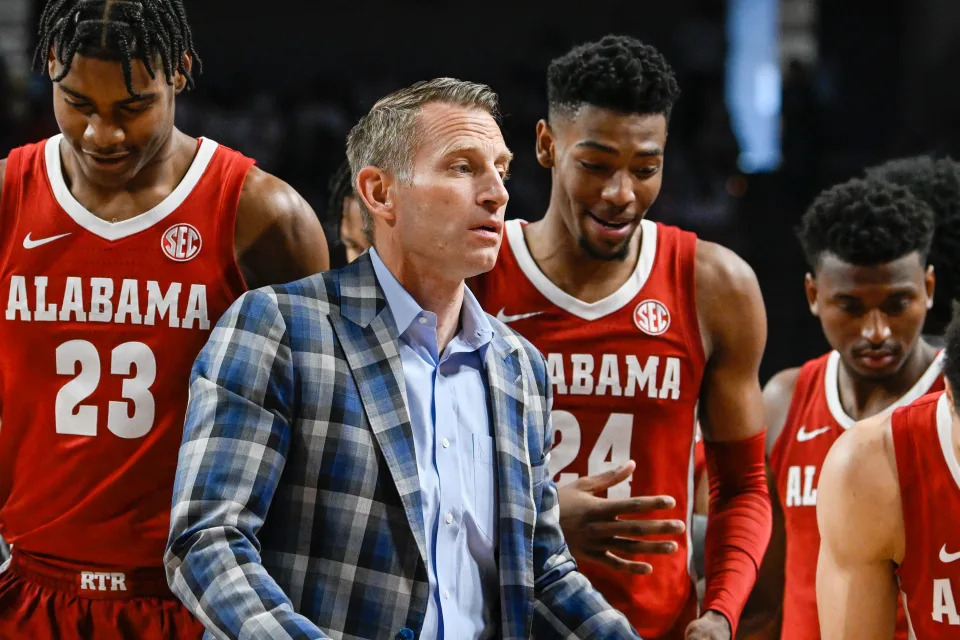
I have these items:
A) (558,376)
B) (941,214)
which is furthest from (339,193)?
(941,214)

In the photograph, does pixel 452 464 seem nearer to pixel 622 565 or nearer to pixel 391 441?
pixel 391 441

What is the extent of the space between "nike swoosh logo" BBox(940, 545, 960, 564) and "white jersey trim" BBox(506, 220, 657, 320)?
0.88 m

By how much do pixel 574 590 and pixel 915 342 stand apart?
1607 mm

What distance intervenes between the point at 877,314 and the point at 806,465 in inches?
18.1

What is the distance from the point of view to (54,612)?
8.05 feet

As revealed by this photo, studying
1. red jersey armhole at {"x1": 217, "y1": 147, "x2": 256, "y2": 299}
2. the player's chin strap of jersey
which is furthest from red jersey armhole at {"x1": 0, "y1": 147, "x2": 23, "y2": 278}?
the player's chin strap of jersey

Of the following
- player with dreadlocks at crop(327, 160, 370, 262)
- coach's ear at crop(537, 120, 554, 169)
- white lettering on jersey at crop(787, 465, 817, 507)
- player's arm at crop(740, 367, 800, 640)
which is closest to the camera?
coach's ear at crop(537, 120, 554, 169)

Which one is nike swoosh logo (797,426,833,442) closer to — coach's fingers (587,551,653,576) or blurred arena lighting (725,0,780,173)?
coach's fingers (587,551,653,576)

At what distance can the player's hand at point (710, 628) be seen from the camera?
252 centimetres

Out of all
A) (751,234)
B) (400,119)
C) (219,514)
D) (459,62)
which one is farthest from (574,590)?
(459,62)

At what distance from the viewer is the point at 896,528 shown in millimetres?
2422

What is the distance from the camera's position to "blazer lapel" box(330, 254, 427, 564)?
73.3 inches

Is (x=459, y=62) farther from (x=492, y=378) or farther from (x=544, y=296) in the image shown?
(x=492, y=378)

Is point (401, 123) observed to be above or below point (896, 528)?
above
